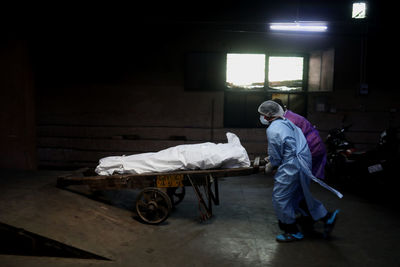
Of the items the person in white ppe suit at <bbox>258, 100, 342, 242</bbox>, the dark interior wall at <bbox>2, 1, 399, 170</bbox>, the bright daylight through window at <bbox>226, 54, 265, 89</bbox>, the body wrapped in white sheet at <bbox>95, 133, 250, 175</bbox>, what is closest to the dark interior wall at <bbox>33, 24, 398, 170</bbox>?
the dark interior wall at <bbox>2, 1, 399, 170</bbox>

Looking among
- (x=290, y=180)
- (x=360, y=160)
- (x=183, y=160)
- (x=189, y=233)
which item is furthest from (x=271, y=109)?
(x=360, y=160)

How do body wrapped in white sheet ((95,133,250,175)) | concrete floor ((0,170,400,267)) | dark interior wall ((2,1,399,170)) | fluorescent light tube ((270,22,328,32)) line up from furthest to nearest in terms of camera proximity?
dark interior wall ((2,1,399,170)) → fluorescent light tube ((270,22,328,32)) → body wrapped in white sheet ((95,133,250,175)) → concrete floor ((0,170,400,267))

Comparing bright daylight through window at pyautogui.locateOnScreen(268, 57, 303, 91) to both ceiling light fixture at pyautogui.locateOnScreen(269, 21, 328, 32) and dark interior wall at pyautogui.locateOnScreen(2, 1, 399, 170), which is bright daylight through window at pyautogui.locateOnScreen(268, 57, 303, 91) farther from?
ceiling light fixture at pyautogui.locateOnScreen(269, 21, 328, 32)

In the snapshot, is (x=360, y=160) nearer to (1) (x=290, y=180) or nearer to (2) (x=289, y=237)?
(1) (x=290, y=180)

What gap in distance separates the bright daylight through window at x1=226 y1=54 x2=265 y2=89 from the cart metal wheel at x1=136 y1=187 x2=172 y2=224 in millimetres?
4788

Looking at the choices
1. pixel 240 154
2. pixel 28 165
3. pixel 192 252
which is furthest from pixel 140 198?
pixel 28 165

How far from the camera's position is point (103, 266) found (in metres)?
4.05

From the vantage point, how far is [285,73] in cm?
920

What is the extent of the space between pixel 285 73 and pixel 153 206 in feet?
19.0

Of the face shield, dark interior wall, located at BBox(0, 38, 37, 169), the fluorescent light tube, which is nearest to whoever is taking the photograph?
the face shield

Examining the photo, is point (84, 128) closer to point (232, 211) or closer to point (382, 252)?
point (232, 211)

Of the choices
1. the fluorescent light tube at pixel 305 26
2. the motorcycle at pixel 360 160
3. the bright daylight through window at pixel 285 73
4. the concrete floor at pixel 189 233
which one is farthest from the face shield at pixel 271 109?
the bright daylight through window at pixel 285 73

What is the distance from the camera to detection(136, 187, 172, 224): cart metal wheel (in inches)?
206

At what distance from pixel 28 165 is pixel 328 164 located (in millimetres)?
7756
